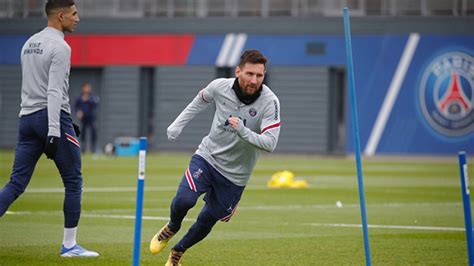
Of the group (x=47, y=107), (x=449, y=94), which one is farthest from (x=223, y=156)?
(x=449, y=94)

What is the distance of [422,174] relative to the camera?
32031mm

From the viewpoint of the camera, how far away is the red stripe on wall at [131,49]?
159 ft

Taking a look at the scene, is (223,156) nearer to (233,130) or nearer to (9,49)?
(233,130)

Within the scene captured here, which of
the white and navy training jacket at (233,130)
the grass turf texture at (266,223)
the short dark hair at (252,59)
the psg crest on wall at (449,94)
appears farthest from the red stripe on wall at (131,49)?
the short dark hair at (252,59)

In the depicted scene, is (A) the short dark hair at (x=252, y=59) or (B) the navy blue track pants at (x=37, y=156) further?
(B) the navy blue track pants at (x=37, y=156)

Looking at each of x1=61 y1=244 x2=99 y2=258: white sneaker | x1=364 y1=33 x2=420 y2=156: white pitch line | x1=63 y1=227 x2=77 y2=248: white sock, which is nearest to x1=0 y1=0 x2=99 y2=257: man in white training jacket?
x1=63 y1=227 x2=77 y2=248: white sock

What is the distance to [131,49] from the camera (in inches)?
1938

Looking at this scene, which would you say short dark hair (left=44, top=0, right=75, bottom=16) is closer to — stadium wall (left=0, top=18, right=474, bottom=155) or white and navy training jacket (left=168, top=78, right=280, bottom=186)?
white and navy training jacket (left=168, top=78, right=280, bottom=186)

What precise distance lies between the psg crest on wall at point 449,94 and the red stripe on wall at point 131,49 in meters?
10.3

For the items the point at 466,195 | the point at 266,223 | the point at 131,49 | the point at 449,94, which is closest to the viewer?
the point at 466,195

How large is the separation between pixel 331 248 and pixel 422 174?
1977 centimetres

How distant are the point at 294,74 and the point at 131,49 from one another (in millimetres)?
7430

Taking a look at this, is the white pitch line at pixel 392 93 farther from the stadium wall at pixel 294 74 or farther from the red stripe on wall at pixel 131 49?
the red stripe on wall at pixel 131 49

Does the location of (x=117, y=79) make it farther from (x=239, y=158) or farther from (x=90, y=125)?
(x=239, y=158)
